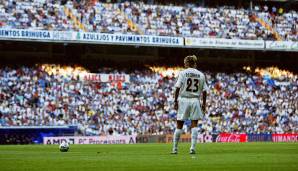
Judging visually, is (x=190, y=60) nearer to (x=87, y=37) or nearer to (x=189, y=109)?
(x=189, y=109)

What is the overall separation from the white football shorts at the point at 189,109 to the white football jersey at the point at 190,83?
0.14 m

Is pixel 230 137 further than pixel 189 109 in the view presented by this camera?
Yes

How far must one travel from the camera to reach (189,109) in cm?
1741

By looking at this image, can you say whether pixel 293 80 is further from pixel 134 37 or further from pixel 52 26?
pixel 52 26

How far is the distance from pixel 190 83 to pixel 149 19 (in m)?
34.2

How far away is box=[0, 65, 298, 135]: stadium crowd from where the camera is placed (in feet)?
141

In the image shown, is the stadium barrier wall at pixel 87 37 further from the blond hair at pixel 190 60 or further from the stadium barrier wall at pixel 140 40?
the blond hair at pixel 190 60

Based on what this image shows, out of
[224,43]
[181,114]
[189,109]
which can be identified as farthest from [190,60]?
[224,43]

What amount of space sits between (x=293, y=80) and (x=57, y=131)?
2262 cm

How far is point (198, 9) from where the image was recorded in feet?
178

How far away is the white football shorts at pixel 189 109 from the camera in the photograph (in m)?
17.3

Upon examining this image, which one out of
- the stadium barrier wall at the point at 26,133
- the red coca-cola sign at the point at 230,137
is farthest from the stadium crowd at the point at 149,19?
the red coca-cola sign at the point at 230,137

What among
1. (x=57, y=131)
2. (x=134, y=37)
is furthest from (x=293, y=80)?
(x=57, y=131)

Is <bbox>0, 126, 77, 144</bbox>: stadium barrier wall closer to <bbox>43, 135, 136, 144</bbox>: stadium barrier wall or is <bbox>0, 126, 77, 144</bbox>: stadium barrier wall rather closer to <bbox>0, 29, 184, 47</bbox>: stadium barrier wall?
<bbox>43, 135, 136, 144</bbox>: stadium barrier wall
